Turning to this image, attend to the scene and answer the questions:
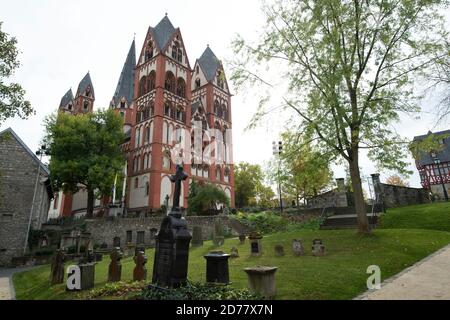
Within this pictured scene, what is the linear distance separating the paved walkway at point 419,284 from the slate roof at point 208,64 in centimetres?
4795

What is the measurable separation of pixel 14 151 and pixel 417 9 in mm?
28160

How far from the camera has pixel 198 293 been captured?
634 cm

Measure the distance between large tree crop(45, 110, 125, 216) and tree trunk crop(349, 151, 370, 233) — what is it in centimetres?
2517

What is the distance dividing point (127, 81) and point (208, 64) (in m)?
16.2

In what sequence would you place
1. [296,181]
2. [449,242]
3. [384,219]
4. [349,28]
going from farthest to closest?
[384,219] → [296,181] → [349,28] → [449,242]

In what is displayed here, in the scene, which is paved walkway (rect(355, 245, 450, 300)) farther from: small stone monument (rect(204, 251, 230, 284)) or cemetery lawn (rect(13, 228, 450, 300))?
small stone monument (rect(204, 251, 230, 284))

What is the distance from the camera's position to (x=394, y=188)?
23.5 m

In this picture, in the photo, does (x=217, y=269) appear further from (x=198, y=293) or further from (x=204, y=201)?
(x=204, y=201)

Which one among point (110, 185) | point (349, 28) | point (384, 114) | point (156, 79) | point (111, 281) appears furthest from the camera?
point (156, 79)

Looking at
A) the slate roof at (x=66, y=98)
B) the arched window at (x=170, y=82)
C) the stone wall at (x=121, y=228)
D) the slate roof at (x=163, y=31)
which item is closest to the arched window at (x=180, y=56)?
the slate roof at (x=163, y=31)

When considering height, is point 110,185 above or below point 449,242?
above

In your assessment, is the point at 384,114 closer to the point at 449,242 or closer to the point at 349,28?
the point at 349,28
